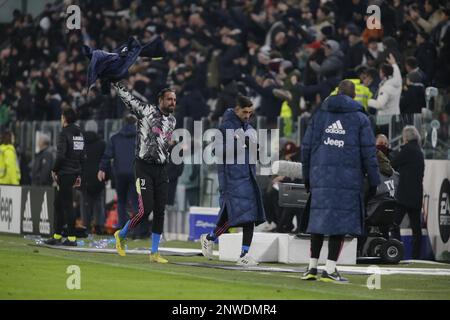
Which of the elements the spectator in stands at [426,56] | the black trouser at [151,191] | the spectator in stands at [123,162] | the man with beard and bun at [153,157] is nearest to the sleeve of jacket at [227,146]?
Result: the man with beard and bun at [153,157]

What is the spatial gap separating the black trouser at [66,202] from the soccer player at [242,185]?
415 centimetres

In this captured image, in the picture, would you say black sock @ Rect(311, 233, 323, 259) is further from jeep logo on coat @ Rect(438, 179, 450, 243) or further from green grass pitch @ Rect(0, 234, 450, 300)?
jeep logo on coat @ Rect(438, 179, 450, 243)

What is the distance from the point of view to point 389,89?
861 inches

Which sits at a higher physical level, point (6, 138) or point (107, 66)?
point (107, 66)

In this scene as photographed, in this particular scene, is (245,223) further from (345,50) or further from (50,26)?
(50,26)

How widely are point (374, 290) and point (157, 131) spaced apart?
4960 millimetres

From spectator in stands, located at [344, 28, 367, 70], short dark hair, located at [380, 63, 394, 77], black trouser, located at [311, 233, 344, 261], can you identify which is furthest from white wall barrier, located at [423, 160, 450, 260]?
black trouser, located at [311, 233, 344, 261]

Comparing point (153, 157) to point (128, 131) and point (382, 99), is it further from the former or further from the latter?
point (128, 131)

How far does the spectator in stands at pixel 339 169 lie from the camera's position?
47.2 ft

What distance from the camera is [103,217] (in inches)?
1069

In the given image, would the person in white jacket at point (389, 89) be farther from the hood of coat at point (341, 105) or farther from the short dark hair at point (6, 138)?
the short dark hair at point (6, 138)

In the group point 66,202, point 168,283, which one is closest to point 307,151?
point 168,283

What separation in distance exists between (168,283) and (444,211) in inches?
318

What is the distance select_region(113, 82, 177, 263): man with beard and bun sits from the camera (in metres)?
17.3
